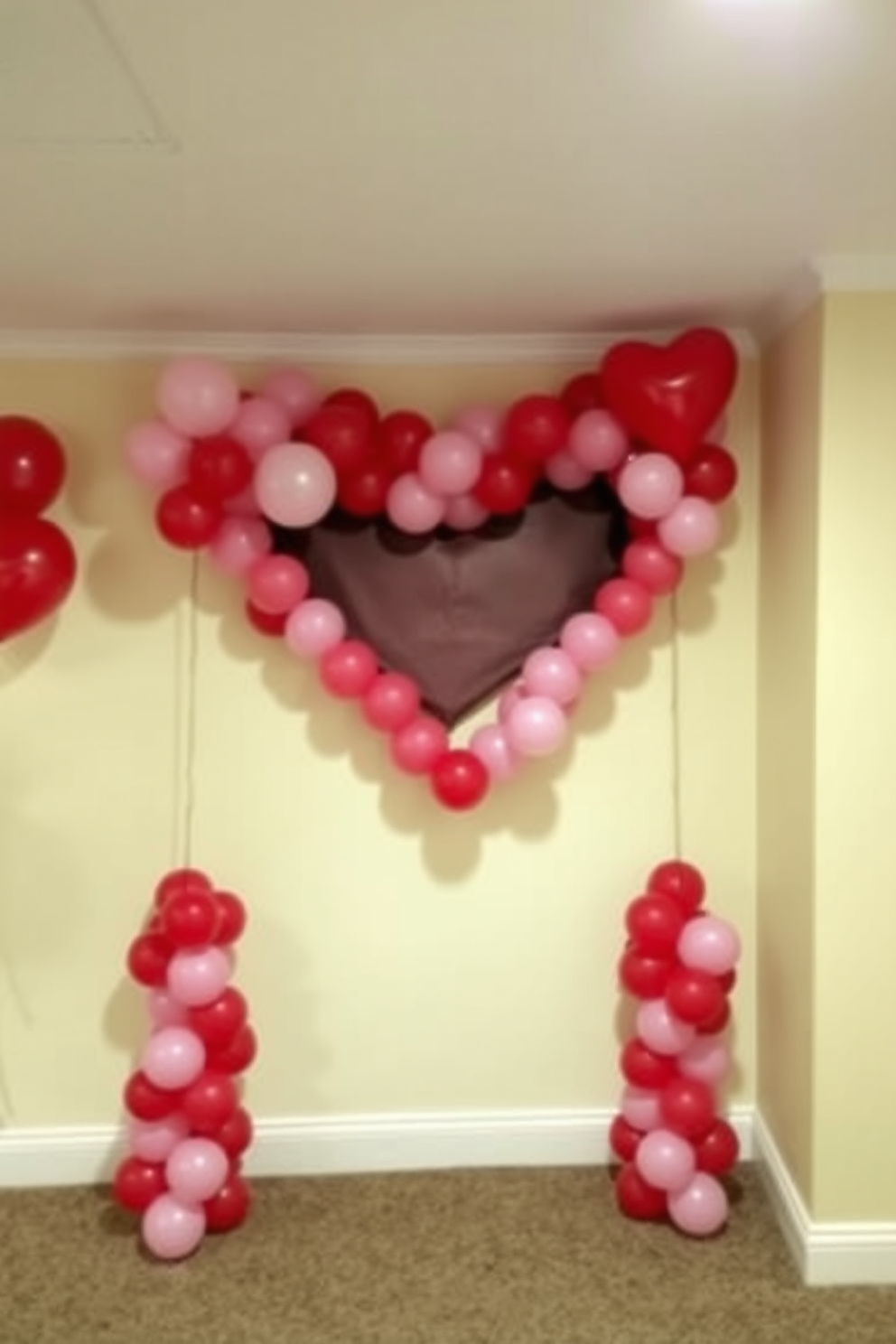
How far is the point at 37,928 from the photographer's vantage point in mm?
2631

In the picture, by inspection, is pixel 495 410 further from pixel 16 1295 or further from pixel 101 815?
pixel 16 1295

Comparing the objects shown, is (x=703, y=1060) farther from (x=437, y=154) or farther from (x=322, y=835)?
(x=437, y=154)

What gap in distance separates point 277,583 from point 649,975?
3.91 ft

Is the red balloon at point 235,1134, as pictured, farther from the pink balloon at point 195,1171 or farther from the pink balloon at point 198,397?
the pink balloon at point 198,397

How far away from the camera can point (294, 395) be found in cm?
242

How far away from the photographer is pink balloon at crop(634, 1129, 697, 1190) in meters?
2.37

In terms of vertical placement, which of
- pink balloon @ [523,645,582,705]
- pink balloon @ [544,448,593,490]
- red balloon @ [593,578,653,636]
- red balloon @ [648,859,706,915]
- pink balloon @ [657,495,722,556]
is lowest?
red balloon @ [648,859,706,915]

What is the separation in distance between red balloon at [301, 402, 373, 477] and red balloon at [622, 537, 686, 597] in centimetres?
63

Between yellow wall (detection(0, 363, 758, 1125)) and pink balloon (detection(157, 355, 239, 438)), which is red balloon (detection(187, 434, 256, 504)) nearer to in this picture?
pink balloon (detection(157, 355, 239, 438))

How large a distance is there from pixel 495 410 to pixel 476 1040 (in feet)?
5.01

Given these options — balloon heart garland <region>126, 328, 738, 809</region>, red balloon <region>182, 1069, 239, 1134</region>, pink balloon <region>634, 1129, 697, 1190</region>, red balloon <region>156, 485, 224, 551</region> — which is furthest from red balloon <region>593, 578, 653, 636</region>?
red balloon <region>182, 1069, 239, 1134</region>

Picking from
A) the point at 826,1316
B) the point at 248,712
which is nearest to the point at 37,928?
the point at 248,712

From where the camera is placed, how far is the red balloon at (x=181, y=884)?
2.38 m

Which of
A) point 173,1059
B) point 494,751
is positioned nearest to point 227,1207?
point 173,1059
